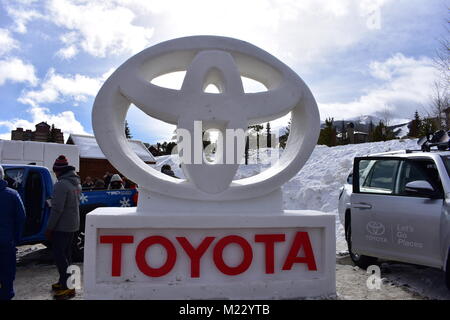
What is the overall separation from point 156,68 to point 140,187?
140 cm

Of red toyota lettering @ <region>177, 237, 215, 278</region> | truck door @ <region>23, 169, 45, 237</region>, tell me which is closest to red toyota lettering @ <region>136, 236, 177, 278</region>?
red toyota lettering @ <region>177, 237, 215, 278</region>

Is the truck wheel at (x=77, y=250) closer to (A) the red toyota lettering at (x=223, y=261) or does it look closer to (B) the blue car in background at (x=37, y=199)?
(B) the blue car in background at (x=37, y=199)

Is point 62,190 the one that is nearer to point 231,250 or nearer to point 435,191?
point 231,250

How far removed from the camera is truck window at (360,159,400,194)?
18.4 ft

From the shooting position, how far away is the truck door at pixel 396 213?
189 inches

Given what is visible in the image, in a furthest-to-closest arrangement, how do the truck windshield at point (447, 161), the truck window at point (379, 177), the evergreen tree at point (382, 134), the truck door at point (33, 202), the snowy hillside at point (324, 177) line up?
the evergreen tree at point (382, 134), the snowy hillside at point (324, 177), the truck door at point (33, 202), the truck window at point (379, 177), the truck windshield at point (447, 161)

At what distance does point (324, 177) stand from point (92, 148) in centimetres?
1338

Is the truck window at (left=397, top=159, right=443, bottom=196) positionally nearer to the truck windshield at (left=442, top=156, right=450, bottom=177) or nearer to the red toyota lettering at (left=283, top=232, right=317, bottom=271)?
the truck windshield at (left=442, top=156, right=450, bottom=177)

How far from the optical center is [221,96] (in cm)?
451

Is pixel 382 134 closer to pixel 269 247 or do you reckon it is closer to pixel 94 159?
pixel 94 159

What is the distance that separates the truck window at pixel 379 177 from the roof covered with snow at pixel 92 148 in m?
15.4

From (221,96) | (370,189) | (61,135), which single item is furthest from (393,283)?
(61,135)

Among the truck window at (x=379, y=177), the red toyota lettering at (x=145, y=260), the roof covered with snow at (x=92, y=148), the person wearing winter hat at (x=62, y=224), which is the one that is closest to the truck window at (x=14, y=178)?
the person wearing winter hat at (x=62, y=224)
